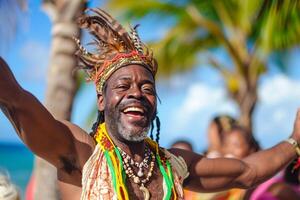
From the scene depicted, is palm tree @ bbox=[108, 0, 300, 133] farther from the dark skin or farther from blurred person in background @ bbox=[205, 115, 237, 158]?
the dark skin

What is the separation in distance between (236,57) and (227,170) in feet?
29.7

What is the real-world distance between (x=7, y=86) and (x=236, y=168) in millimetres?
1429

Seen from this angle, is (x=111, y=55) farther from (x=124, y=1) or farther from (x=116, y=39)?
(x=124, y=1)

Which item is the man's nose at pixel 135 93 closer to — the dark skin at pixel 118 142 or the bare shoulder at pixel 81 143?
the dark skin at pixel 118 142

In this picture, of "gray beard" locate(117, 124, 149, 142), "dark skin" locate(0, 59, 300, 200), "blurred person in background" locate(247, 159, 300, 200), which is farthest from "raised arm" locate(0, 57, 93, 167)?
"blurred person in background" locate(247, 159, 300, 200)

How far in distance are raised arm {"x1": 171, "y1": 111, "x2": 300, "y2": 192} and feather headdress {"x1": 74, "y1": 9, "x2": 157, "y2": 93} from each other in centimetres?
55

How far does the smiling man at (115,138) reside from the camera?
2.96 meters

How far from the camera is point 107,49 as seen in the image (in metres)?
3.46

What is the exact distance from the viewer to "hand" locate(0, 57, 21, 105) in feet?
9.27

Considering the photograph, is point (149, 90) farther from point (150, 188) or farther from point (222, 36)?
point (222, 36)

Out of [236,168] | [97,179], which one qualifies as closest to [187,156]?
[236,168]

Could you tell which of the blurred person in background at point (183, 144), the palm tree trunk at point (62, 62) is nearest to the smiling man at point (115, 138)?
the palm tree trunk at point (62, 62)

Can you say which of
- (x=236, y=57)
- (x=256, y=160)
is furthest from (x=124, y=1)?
(x=256, y=160)

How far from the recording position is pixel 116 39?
3445mm
